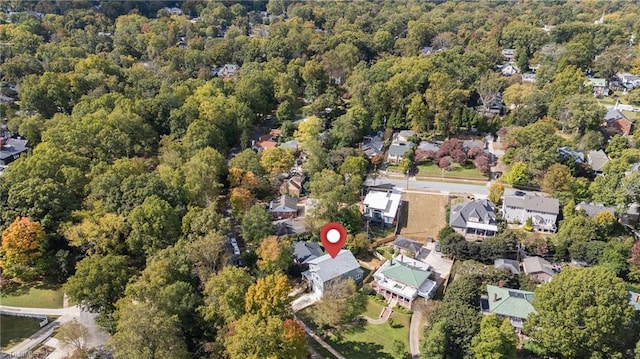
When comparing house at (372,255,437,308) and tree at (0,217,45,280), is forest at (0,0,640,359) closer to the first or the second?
tree at (0,217,45,280)

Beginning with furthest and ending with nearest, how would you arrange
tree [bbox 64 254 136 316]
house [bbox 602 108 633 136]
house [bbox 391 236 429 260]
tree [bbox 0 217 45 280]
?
1. house [bbox 602 108 633 136]
2. house [bbox 391 236 429 260]
3. tree [bbox 0 217 45 280]
4. tree [bbox 64 254 136 316]

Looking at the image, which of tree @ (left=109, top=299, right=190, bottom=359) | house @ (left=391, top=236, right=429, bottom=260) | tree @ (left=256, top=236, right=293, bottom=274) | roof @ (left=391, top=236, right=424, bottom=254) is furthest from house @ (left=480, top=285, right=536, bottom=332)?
tree @ (left=109, top=299, right=190, bottom=359)

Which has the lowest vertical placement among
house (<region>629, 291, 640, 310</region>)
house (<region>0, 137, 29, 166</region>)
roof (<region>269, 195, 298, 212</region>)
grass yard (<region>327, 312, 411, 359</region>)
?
grass yard (<region>327, 312, 411, 359</region>)

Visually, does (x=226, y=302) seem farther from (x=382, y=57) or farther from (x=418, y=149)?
(x=382, y=57)

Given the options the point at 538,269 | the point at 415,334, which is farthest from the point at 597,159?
the point at 415,334

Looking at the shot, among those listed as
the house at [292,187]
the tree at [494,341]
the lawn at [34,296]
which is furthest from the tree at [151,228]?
the tree at [494,341]

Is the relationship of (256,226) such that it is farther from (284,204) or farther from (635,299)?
(635,299)
